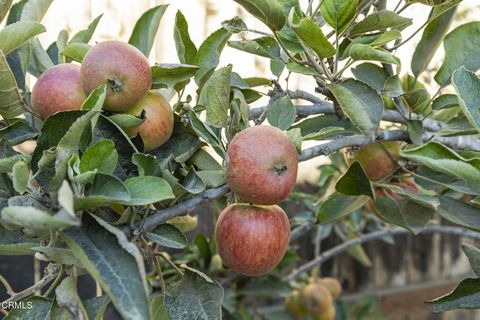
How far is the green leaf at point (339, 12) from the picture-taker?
738mm

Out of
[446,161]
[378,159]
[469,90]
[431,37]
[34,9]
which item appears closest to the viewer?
[446,161]

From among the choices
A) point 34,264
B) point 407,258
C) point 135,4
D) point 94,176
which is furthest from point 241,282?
point 407,258

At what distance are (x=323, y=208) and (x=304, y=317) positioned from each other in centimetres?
100

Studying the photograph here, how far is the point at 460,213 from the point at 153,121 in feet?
1.63

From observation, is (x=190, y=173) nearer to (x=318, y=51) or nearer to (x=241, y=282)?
(x=318, y=51)

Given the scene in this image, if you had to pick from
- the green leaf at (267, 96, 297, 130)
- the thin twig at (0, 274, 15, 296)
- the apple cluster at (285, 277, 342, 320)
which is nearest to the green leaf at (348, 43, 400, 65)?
the green leaf at (267, 96, 297, 130)

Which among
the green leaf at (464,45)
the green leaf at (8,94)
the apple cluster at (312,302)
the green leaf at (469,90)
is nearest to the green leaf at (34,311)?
the green leaf at (8,94)

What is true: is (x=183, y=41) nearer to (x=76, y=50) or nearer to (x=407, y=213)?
(x=76, y=50)

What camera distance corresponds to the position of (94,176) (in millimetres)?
627

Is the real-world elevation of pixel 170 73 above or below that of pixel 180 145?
above

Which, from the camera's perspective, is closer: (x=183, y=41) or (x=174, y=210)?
(x=174, y=210)

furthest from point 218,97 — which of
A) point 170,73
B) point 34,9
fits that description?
point 34,9

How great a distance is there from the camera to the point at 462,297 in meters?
0.84

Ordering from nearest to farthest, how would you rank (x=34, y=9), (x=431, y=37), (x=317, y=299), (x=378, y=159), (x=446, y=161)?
1. (x=446, y=161)
2. (x=34, y=9)
3. (x=431, y=37)
4. (x=378, y=159)
5. (x=317, y=299)
